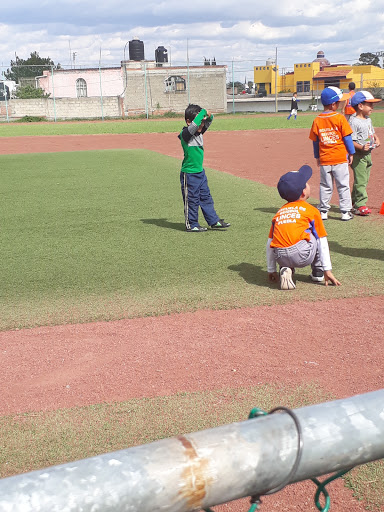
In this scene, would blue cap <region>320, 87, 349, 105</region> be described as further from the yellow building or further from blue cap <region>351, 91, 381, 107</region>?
the yellow building

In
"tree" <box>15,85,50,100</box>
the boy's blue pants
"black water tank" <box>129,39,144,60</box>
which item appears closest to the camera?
the boy's blue pants

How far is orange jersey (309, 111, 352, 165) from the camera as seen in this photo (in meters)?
8.45

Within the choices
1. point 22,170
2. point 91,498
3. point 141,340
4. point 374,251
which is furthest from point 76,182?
point 91,498

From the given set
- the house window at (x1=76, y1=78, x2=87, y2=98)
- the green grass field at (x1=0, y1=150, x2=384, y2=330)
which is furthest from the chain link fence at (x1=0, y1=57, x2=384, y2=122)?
the green grass field at (x1=0, y1=150, x2=384, y2=330)

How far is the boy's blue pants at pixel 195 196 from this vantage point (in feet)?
26.7

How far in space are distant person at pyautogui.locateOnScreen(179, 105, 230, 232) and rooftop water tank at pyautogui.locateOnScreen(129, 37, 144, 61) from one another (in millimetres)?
66928

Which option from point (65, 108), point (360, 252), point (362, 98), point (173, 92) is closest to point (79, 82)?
point (65, 108)

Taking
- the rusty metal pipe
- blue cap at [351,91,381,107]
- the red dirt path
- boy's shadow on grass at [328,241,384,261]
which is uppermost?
blue cap at [351,91,381,107]

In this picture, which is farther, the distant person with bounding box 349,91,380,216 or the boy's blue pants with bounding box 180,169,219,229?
the distant person with bounding box 349,91,380,216

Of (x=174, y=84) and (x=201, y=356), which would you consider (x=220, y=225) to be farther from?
(x=174, y=84)

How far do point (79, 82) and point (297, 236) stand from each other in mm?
58295

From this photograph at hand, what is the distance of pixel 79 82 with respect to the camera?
5975 centimetres

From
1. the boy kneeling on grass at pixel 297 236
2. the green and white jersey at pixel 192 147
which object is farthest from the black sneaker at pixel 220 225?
the boy kneeling on grass at pixel 297 236

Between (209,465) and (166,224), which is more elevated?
(209,465)
